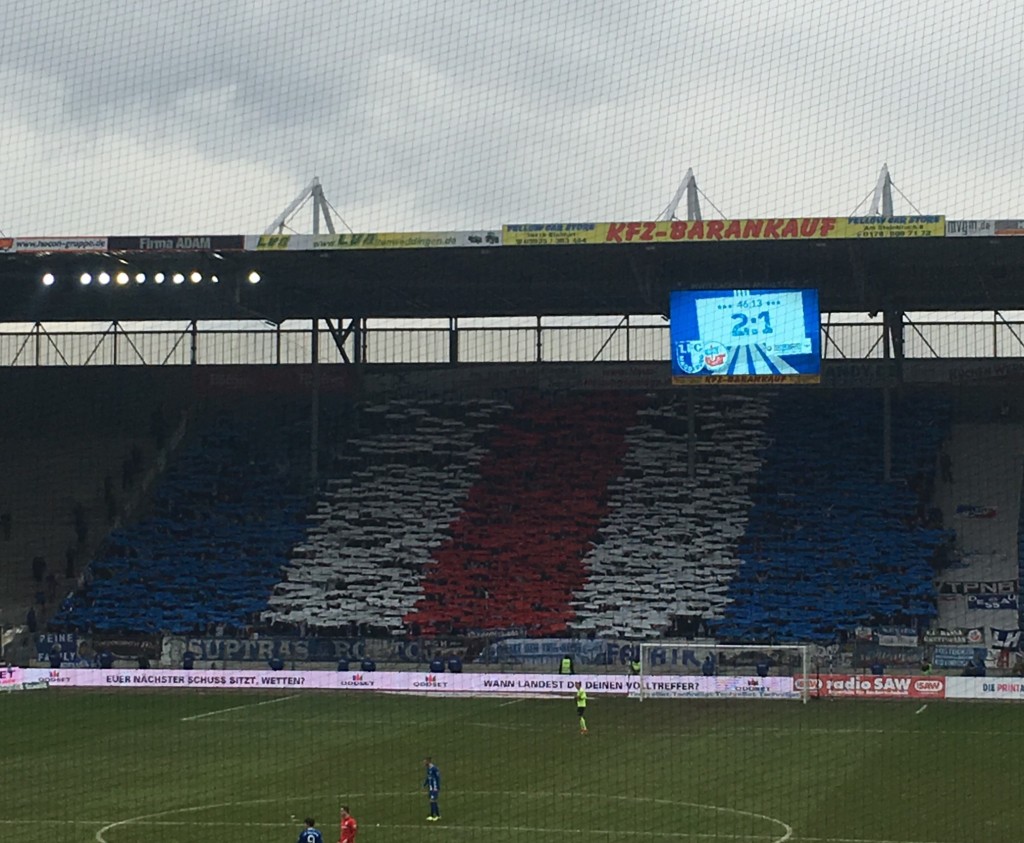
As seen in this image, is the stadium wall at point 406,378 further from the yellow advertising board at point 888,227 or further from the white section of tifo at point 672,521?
the yellow advertising board at point 888,227

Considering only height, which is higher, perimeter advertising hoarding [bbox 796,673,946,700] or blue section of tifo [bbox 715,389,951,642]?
blue section of tifo [bbox 715,389,951,642]

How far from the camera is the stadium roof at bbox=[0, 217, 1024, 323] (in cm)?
5041

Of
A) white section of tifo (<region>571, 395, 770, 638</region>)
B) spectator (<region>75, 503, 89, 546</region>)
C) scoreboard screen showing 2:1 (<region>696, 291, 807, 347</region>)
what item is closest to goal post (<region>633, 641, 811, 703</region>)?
white section of tifo (<region>571, 395, 770, 638</region>)

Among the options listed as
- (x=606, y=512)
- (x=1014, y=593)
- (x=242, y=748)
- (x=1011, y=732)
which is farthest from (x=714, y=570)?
(x=242, y=748)

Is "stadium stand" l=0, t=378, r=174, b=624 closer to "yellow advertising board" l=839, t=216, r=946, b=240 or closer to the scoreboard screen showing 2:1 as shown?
the scoreboard screen showing 2:1

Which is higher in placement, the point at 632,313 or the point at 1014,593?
Result: the point at 632,313

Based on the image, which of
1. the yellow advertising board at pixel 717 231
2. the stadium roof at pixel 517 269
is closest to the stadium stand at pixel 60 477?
the stadium roof at pixel 517 269

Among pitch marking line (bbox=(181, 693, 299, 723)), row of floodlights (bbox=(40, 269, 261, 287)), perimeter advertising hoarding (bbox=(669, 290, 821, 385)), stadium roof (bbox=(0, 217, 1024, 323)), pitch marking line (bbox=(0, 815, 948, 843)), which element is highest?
stadium roof (bbox=(0, 217, 1024, 323))

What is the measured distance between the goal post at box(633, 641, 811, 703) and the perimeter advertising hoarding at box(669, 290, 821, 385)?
8770mm

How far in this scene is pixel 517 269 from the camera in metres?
56.6

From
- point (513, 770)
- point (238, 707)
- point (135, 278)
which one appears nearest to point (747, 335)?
point (238, 707)

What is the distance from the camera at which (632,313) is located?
65062mm

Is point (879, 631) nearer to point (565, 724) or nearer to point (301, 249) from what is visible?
point (565, 724)

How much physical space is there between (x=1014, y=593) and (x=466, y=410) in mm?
23391
